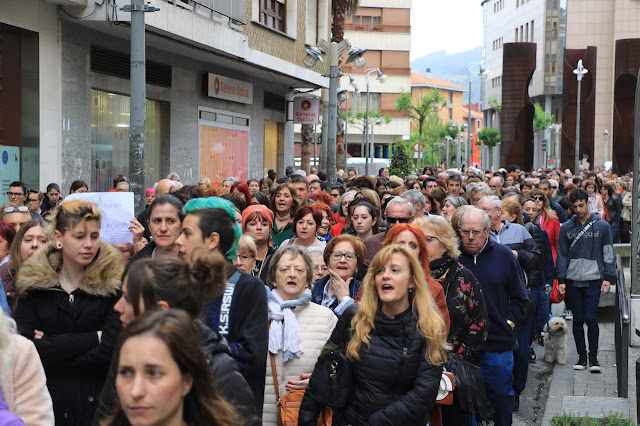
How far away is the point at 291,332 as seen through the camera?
545 centimetres

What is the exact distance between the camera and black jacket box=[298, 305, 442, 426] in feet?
16.0

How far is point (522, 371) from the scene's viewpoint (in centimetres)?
920

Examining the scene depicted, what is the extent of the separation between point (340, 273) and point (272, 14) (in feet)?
72.1

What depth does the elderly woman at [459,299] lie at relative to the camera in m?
6.39

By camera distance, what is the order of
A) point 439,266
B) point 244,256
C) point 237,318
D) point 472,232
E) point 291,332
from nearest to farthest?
point 237,318 → point 291,332 → point 439,266 → point 244,256 → point 472,232

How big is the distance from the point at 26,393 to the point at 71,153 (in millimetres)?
15080

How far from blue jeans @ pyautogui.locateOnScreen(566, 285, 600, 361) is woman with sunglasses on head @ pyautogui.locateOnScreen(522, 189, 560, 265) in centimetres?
123

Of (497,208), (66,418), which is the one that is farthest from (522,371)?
(66,418)

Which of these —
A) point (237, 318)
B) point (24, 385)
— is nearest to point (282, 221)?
point (237, 318)

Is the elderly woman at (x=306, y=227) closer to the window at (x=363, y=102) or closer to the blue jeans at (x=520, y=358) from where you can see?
the blue jeans at (x=520, y=358)

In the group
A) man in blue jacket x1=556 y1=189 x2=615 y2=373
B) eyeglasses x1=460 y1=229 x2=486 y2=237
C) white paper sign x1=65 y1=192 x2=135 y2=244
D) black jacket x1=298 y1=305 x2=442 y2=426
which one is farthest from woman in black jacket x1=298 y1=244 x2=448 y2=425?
man in blue jacket x1=556 y1=189 x2=615 y2=373

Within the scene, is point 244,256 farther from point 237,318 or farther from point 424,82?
point 424,82

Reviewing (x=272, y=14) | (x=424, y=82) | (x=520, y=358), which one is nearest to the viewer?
(x=520, y=358)

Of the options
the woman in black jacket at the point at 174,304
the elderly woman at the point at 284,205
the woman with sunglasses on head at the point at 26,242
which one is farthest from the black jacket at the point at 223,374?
the elderly woman at the point at 284,205
